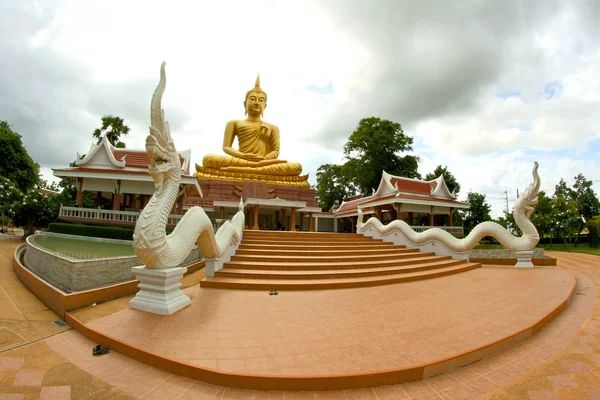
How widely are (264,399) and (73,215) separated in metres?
13.5

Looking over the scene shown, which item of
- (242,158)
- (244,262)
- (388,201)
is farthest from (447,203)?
(244,262)

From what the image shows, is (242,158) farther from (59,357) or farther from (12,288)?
(59,357)

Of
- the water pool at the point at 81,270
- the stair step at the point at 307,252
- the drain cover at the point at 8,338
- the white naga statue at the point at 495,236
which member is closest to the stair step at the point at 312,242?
the stair step at the point at 307,252

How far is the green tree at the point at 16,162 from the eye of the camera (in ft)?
66.5

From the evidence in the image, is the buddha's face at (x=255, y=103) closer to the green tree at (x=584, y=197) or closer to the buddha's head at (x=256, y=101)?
the buddha's head at (x=256, y=101)

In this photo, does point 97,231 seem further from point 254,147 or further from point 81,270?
point 254,147

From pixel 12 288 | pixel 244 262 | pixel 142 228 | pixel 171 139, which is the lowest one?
pixel 12 288

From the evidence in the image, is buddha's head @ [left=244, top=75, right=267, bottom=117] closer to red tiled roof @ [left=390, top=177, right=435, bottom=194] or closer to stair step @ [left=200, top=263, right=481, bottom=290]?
red tiled roof @ [left=390, top=177, right=435, bottom=194]

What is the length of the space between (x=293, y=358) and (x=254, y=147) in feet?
55.8

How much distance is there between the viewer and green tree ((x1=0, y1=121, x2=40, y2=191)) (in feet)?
66.5

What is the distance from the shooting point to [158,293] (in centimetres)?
414

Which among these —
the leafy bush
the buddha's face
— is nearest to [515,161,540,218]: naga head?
the leafy bush

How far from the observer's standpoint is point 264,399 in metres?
2.27

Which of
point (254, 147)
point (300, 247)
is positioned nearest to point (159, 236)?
point (300, 247)
